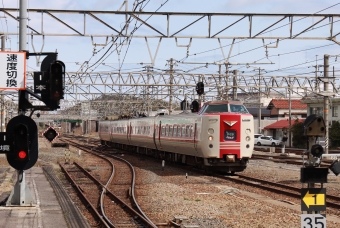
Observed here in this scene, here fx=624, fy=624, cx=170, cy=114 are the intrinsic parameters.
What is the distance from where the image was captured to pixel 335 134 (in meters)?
54.0

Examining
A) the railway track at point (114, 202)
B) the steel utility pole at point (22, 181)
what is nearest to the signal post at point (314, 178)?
the railway track at point (114, 202)

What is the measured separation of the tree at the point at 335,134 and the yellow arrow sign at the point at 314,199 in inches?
1847

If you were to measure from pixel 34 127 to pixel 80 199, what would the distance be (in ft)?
17.7

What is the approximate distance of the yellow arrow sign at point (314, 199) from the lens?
27.7ft

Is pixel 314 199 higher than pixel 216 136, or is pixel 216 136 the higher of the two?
pixel 216 136

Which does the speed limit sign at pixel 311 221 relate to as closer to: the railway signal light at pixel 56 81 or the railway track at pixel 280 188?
the railway signal light at pixel 56 81

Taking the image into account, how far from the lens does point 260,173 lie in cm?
2648

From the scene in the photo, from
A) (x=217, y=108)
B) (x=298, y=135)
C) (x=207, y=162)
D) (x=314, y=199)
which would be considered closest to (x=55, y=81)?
(x=314, y=199)

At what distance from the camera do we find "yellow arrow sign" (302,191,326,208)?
8445mm

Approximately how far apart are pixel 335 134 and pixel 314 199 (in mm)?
47200

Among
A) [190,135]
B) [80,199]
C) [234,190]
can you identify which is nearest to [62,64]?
[80,199]

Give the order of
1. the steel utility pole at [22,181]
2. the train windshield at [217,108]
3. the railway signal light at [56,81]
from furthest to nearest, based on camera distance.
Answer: the train windshield at [217,108] → the steel utility pole at [22,181] → the railway signal light at [56,81]

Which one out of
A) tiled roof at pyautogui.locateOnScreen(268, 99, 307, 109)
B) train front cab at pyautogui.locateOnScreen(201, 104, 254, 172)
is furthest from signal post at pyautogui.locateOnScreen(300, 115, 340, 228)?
tiled roof at pyautogui.locateOnScreen(268, 99, 307, 109)

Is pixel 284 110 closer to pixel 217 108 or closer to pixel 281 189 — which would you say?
pixel 217 108
